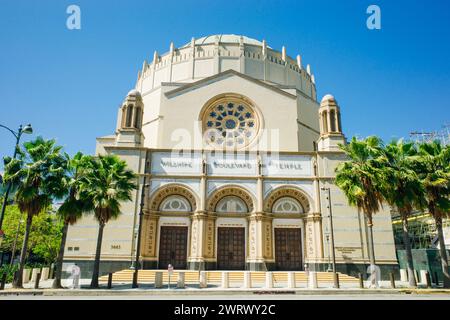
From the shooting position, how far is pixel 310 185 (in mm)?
27891

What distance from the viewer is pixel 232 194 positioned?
28078 millimetres

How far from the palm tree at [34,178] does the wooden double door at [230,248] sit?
13425mm

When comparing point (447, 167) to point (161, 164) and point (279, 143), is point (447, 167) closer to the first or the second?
point (279, 143)

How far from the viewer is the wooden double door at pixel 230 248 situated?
26.8 metres

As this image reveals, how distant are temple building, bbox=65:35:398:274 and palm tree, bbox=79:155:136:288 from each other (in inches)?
223

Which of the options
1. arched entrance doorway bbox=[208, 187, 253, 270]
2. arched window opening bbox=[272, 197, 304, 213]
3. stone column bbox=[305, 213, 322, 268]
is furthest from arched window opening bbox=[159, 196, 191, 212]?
stone column bbox=[305, 213, 322, 268]

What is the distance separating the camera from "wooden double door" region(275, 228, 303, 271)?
26969 mm

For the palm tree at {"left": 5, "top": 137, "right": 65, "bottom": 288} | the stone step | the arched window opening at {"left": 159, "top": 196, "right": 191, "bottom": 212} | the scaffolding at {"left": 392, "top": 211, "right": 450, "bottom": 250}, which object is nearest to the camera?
the palm tree at {"left": 5, "top": 137, "right": 65, "bottom": 288}

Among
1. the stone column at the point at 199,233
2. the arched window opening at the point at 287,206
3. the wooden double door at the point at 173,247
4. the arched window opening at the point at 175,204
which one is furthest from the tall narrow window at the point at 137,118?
the arched window opening at the point at 287,206

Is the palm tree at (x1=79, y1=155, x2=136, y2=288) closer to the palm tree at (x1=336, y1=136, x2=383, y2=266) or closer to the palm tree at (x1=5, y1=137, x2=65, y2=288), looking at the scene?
the palm tree at (x1=5, y1=137, x2=65, y2=288)

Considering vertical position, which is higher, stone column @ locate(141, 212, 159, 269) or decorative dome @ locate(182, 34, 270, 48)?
decorative dome @ locate(182, 34, 270, 48)

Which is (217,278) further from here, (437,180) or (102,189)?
(437,180)
